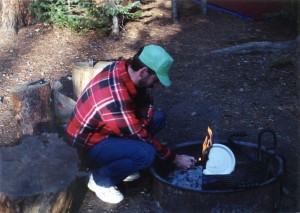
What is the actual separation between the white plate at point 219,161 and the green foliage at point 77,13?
16.1 ft

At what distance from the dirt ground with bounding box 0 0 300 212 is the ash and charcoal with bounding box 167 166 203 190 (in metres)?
0.23

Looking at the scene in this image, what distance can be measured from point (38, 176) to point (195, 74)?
394cm

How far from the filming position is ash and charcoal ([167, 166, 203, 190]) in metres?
4.17

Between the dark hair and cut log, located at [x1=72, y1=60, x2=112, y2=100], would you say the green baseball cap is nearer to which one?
the dark hair

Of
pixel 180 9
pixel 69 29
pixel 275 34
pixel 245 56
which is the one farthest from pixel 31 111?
pixel 180 9

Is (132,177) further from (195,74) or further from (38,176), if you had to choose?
(195,74)

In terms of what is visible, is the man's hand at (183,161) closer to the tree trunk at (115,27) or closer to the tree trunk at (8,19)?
the tree trunk at (115,27)

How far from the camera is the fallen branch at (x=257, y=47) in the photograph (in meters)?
7.54

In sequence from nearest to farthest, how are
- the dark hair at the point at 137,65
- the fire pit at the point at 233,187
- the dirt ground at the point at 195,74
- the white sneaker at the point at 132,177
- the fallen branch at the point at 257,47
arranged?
the fire pit at the point at 233,187 → the dark hair at the point at 137,65 → the white sneaker at the point at 132,177 → the dirt ground at the point at 195,74 → the fallen branch at the point at 257,47

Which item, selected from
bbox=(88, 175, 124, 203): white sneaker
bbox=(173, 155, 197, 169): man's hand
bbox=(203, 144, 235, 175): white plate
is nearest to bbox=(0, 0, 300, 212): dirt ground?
bbox=(88, 175, 124, 203): white sneaker

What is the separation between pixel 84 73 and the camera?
5332 millimetres

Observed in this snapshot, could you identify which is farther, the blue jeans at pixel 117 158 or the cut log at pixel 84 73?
the cut log at pixel 84 73

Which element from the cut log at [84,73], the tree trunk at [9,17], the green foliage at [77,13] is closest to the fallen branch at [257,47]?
the green foliage at [77,13]

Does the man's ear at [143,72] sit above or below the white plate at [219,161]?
above
